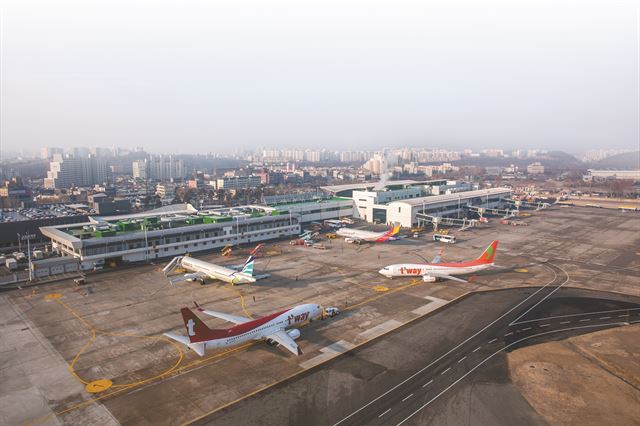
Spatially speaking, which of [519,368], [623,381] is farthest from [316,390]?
[623,381]

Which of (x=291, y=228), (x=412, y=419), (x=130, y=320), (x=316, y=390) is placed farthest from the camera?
(x=291, y=228)

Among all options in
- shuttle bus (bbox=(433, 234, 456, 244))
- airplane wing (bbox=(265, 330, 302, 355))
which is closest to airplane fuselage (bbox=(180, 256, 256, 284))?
airplane wing (bbox=(265, 330, 302, 355))

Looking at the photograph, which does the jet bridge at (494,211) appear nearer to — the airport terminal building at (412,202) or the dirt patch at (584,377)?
the airport terminal building at (412,202)

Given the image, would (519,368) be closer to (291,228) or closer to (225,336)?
(225,336)

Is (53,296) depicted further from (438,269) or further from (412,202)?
(412,202)

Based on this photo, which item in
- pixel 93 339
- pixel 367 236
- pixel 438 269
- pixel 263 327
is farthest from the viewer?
pixel 367 236

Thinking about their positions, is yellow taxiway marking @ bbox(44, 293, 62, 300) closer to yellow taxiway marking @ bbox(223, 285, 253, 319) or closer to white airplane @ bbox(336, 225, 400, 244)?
yellow taxiway marking @ bbox(223, 285, 253, 319)

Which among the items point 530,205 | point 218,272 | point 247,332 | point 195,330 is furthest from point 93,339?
point 530,205
